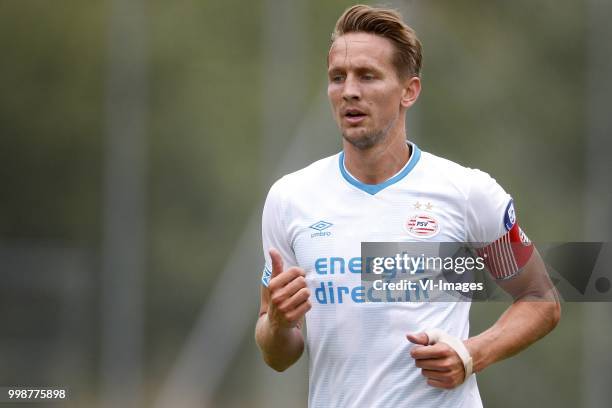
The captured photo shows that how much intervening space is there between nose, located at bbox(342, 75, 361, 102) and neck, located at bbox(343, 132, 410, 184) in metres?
0.18

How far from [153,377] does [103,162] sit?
1791 mm

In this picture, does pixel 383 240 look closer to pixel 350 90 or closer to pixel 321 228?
pixel 321 228

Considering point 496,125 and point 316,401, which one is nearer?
point 316,401

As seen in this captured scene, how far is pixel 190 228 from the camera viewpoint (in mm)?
8961

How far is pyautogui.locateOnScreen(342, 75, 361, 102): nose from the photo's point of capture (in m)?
3.61

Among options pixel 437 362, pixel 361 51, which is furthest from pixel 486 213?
pixel 361 51

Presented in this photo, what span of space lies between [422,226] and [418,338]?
1.39 ft

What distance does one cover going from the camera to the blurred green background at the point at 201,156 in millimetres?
8273

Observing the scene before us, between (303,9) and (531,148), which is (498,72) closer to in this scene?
(531,148)

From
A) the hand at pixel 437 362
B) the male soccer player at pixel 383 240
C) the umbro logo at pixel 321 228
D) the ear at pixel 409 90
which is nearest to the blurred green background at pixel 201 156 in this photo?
the ear at pixel 409 90

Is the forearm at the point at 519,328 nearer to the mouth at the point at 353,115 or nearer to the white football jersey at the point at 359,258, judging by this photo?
the white football jersey at the point at 359,258

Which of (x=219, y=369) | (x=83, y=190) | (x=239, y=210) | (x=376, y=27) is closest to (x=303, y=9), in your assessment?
(x=239, y=210)

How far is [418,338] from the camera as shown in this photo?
3305 millimetres

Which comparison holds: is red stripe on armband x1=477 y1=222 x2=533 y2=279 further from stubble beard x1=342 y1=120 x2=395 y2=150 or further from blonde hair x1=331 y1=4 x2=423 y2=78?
blonde hair x1=331 y1=4 x2=423 y2=78
